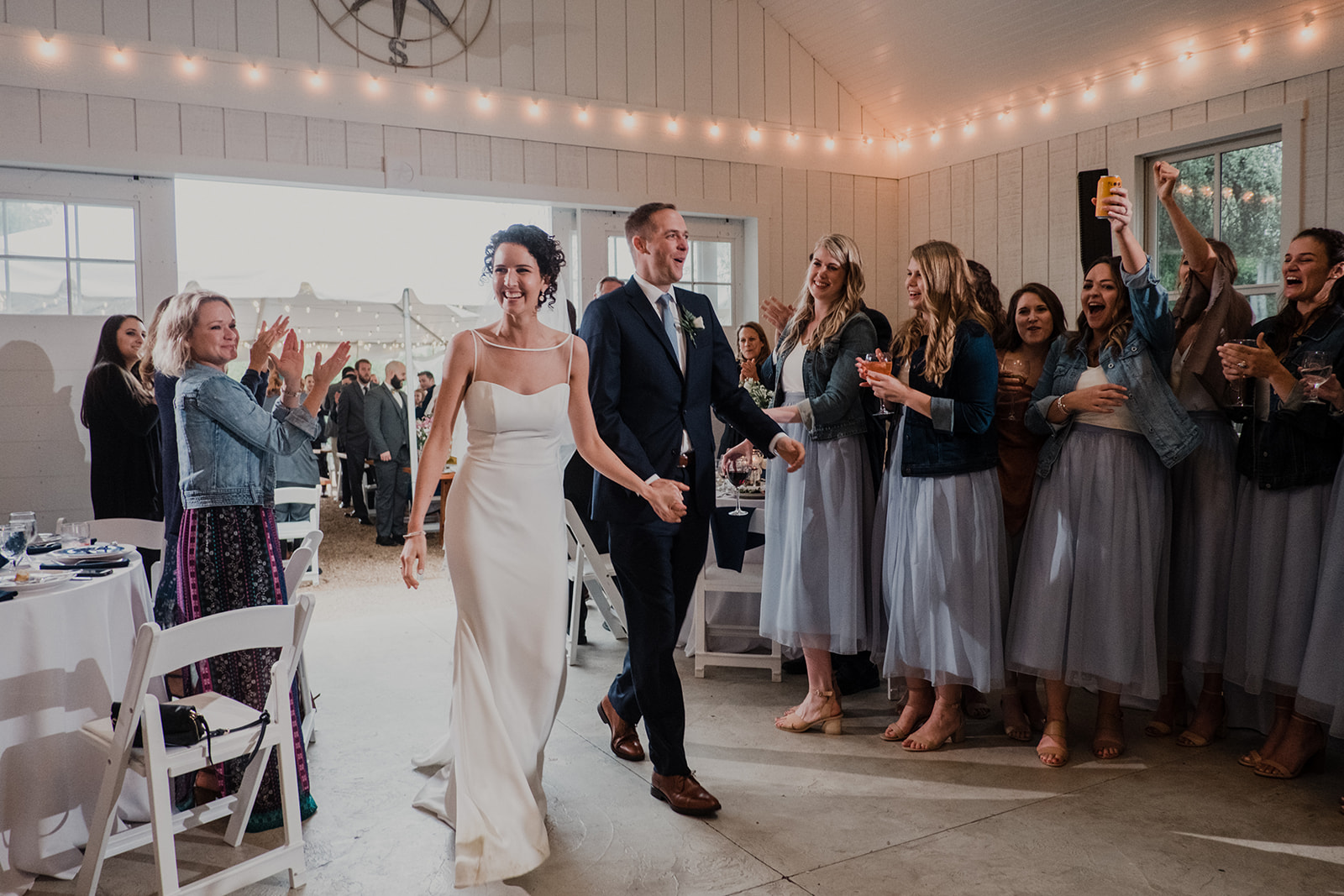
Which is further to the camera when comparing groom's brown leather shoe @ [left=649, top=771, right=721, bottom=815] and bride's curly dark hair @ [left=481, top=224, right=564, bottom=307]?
Answer: groom's brown leather shoe @ [left=649, top=771, right=721, bottom=815]

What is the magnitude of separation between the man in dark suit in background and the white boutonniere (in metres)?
6.51

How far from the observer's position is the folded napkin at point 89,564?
9.77 ft

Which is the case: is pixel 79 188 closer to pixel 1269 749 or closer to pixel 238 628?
pixel 238 628

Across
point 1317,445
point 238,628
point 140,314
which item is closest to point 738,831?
point 238,628

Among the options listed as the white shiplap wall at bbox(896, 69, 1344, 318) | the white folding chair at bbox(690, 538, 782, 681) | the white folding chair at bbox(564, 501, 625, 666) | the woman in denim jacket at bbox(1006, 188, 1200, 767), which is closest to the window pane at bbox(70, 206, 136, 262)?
the white folding chair at bbox(564, 501, 625, 666)

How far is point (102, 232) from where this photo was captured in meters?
5.64

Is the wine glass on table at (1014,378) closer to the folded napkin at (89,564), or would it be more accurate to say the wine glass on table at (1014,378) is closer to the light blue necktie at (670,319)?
the light blue necktie at (670,319)

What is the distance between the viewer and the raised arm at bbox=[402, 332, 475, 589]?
2617 mm

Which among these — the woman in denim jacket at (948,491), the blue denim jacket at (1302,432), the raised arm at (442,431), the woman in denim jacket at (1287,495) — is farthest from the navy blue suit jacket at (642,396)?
the blue denim jacket at (1302,432)

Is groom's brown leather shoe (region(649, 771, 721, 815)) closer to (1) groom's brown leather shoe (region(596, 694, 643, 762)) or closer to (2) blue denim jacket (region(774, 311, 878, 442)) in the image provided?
(1) groom's brown leather shoe (region(596, 694, 643, 762))

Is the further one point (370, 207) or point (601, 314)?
point (370, 207)

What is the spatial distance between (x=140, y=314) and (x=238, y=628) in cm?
411

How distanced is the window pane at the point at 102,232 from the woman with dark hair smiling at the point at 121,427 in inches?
48.0

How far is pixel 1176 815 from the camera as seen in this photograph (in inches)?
115
